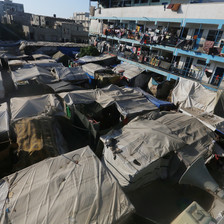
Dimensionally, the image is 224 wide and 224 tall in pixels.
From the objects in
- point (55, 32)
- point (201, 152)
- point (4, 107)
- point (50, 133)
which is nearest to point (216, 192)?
point (201, 152)

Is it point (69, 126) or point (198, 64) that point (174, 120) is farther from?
point (198, 64)

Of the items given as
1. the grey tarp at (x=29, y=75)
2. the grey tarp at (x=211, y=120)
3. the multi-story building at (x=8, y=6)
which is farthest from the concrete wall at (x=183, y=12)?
the multi-story building at (x=8, y=6)

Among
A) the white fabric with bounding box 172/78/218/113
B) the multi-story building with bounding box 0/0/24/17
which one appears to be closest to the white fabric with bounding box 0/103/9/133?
the white fabric with bounding box 172/78/218/113

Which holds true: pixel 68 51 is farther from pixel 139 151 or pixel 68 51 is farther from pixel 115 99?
pixel 139 151

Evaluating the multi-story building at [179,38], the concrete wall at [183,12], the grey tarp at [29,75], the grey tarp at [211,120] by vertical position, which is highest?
the concrete wall at [183,12]

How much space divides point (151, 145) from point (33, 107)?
24.0 feet

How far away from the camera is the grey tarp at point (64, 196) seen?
13.0ft

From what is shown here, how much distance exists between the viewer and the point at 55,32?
143 feet

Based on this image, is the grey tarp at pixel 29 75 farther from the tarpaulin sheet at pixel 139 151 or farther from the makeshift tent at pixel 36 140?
the tarpaulin sheet at pixel 139 151

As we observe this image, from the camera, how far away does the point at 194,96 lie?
43.8 ft

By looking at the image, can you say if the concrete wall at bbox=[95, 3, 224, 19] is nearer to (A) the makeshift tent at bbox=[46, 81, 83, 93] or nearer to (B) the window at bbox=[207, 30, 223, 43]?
(B) the window at bbox=[207, 30, 223, 43]

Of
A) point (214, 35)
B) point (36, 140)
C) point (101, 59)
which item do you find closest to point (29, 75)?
point (36, 140)

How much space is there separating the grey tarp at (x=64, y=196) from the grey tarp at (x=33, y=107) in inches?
196

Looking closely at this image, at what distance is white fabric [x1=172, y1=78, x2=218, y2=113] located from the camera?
12395 millimetres
